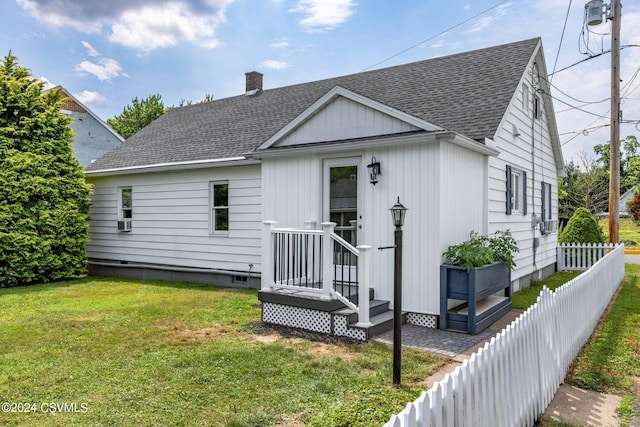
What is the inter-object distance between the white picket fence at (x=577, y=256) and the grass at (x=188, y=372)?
1038cm

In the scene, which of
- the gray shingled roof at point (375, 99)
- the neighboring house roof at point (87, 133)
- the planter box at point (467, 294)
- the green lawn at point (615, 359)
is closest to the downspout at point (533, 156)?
the gray shingled roof at point (375, 99)

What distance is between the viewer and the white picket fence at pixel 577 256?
12.7m

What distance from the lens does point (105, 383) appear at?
13.1ft

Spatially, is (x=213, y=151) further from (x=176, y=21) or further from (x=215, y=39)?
(x=176, y=21)

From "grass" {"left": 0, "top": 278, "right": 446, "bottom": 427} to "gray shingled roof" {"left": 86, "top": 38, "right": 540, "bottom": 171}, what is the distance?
437 centimetres

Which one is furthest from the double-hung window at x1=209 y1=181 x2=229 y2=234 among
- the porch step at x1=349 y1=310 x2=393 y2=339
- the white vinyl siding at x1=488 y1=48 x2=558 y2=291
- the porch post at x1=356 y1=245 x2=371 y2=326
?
the white vinyl siding at x1=488 y1=48 x2=558 y2=291

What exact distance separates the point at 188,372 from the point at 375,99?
6393 mm

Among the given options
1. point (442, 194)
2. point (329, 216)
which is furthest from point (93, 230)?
point (442, 194)

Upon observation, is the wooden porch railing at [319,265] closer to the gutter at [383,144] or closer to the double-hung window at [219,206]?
the gutter at [383,144]

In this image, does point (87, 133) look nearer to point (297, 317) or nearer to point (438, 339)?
point (297, 317)

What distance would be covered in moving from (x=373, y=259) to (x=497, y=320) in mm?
2207

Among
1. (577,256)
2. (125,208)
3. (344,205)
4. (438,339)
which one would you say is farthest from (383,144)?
(577,256)

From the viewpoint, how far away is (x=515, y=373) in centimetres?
302

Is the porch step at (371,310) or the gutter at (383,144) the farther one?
the gutter at (383,144)
